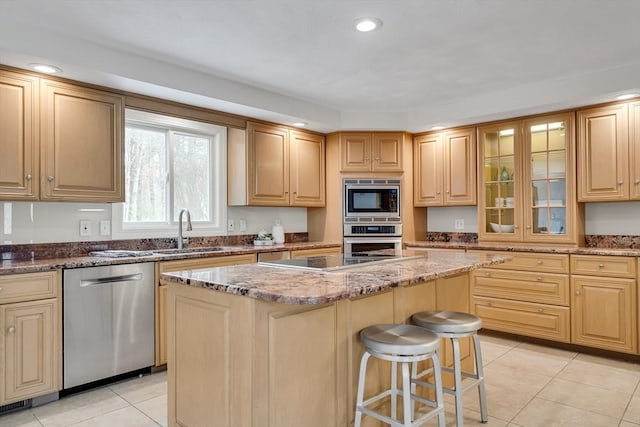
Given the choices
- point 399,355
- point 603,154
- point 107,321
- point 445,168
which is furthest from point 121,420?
point 603,154

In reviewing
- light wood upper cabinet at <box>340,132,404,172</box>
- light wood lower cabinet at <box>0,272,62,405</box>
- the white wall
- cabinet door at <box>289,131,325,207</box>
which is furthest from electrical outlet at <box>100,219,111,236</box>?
light wood upper cabinet at <box>340,132,404,172</box>

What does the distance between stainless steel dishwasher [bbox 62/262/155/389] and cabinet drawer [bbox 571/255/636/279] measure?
3.42m

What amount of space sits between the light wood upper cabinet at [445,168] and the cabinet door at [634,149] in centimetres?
136

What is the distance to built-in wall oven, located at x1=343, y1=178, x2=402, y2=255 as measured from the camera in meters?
4.79

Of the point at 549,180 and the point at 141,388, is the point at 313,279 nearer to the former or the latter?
the point at 141,388

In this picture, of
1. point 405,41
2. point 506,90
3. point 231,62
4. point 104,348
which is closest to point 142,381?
point 104,348

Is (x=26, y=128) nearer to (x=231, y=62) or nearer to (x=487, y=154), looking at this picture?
(x=231, y=62)

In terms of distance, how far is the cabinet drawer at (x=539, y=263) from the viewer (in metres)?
3.64

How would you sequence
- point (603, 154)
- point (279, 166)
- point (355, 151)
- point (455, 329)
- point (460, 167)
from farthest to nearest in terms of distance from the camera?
point (355, 151) → point (460, 167) → point (279, 166) → point (603, 154) → point (455, 329)

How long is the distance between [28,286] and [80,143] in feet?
3.46

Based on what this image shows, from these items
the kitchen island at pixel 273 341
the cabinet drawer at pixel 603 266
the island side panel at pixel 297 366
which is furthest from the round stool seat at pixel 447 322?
the cabinet drawer at pixel 603 266

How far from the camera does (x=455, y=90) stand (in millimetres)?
3971

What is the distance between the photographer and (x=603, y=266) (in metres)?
3.44

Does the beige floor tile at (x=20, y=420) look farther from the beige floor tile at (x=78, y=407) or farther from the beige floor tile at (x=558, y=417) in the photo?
the beige floor tile at (x=558, y=417)
